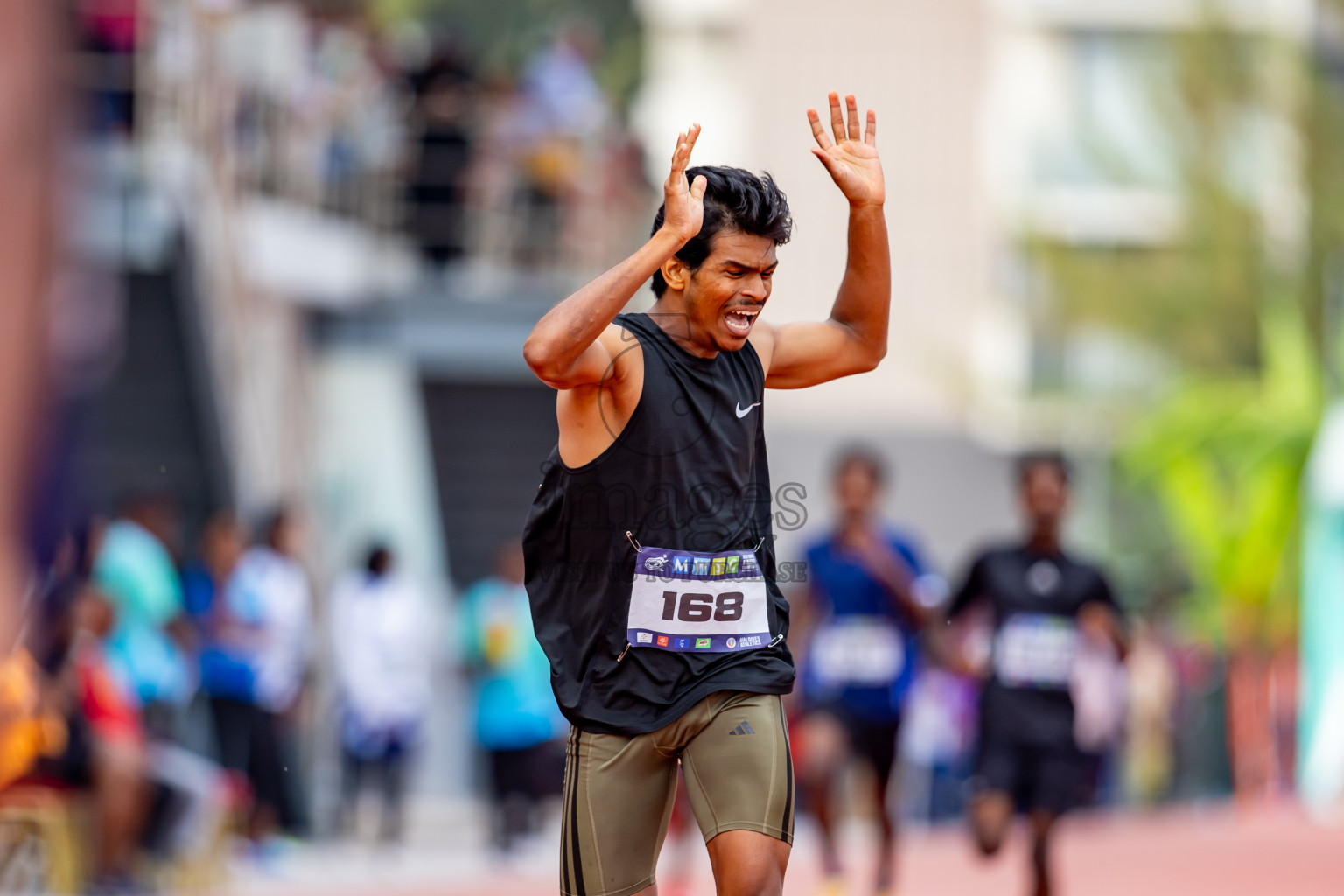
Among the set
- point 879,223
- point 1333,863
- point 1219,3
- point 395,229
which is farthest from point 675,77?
point 879,223

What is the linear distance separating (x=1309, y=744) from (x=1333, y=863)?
617 centimetres

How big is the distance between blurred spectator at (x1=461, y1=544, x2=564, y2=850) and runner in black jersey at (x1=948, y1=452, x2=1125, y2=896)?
4432mm

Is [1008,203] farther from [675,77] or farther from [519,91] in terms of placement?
[519,91]

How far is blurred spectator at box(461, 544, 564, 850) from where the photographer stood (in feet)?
42.0

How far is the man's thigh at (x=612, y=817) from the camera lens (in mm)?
4645

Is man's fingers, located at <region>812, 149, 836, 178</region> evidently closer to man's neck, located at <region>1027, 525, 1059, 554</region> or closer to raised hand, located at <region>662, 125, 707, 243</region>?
raised hand, located at <region>662, 125, 707, 243</region>

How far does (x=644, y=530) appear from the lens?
15.3 feet

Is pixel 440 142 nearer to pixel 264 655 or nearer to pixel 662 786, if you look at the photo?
pixel 264 655

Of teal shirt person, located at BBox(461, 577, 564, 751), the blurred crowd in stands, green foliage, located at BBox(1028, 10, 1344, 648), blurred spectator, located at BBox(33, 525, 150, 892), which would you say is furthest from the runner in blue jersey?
green foliage, located at BBox(1028, 10, 1344, 648)

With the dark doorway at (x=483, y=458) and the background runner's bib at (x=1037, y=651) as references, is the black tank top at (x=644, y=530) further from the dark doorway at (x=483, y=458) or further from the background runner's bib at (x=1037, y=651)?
the dark doorway at (x=483, y=458)

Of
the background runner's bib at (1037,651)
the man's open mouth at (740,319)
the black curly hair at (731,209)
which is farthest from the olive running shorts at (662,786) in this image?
the background runner's bib at (1037,651)

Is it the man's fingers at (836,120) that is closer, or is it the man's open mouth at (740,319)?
the man's open mouth at (740,319)

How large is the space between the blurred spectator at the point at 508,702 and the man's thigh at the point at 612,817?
26.7ft

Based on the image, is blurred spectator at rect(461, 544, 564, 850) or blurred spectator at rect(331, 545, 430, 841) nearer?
blurred spectator at rect(331, 545, 430, 841)
